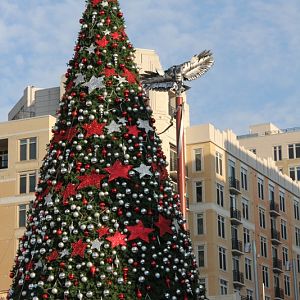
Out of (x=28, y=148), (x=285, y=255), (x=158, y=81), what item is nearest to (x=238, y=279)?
(x=285, y=255)

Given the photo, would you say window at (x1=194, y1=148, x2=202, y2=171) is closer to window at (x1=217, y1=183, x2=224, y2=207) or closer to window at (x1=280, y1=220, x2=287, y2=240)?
window at (x1=217, y1=183, x2=224, y2=207)

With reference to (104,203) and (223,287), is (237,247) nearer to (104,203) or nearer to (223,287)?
(223,287)

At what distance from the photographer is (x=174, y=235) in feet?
60.7

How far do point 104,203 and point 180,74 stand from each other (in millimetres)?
12530

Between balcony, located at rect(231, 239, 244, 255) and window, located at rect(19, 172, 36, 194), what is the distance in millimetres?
15225

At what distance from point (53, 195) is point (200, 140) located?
4599cm

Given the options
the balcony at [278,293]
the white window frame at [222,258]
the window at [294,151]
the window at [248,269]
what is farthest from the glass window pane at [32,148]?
the window at [294,151]

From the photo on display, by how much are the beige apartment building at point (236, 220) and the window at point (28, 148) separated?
468 inches

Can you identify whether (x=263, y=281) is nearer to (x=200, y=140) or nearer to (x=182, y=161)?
(x=200, y=140)

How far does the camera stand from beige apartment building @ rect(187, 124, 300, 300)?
6166 centimetres

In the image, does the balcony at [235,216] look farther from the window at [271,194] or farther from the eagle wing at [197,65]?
the eagle wing at [197,65]

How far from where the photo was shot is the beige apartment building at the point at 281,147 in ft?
302

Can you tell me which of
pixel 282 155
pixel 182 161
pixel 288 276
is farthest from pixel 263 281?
pixel 182 161

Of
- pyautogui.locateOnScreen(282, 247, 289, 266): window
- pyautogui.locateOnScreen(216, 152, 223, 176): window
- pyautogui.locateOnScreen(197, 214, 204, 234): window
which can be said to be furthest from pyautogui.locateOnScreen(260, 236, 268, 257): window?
pyautogui.locateOnScreen(197, 214, 204, 234): window
